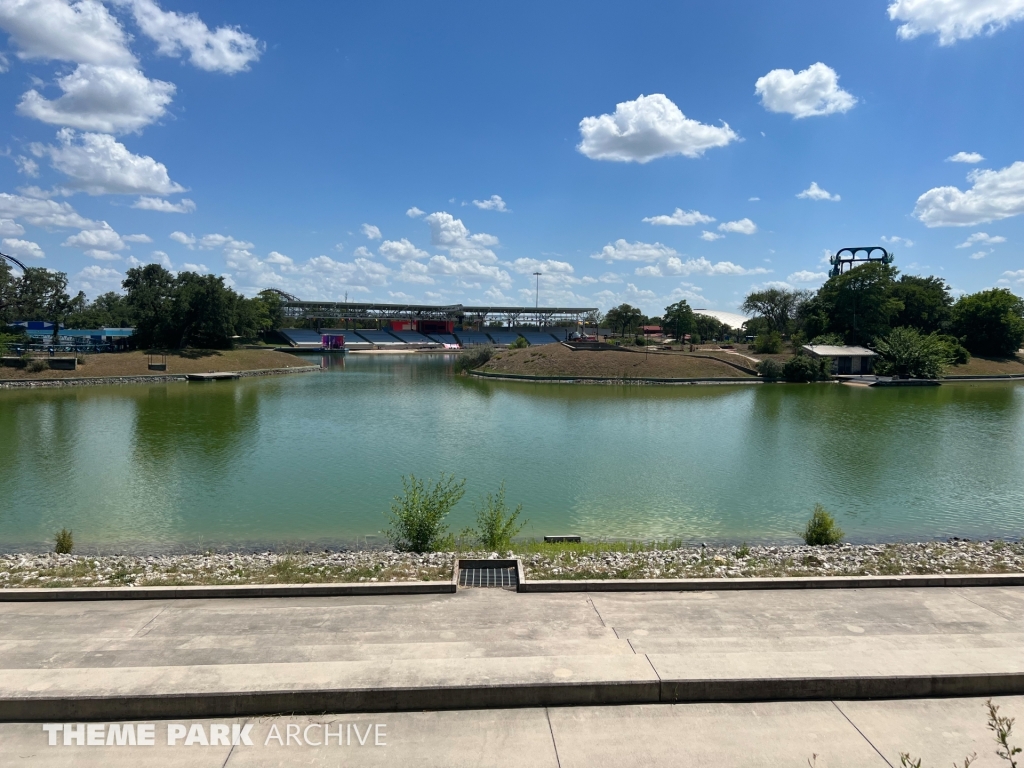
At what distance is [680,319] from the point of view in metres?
113

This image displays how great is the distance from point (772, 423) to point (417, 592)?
106 ft

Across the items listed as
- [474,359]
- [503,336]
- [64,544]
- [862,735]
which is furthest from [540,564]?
[503,336]

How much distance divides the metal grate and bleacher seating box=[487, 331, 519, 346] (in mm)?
129739

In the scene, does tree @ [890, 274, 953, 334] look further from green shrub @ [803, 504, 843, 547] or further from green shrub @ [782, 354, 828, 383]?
green shrub @ [803, 504, 843, 547]

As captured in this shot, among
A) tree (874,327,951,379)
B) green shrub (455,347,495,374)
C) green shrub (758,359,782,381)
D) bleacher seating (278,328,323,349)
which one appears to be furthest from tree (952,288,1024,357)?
bleacher seating (278,328,323,349)

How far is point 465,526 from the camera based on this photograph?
1684 centimetres

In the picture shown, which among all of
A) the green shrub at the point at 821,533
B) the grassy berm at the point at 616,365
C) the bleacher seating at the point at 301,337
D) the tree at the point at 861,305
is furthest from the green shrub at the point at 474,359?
the green shrub at the point at 821,533

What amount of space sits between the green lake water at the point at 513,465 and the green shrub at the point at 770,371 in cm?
1474

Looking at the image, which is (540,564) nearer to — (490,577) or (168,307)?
(490,577)

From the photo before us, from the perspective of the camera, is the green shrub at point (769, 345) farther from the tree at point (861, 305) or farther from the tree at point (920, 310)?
the tree at point (920, 310)

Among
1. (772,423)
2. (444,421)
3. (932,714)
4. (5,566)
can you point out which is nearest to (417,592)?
(932,714)

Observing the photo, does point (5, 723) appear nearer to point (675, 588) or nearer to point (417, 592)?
point (417, 592)

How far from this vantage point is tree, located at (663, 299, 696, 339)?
113 m

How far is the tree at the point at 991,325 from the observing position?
7512 centimetres
